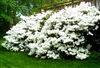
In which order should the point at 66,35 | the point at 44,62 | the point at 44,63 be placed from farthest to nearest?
the point at 66,35 → the point at 44,62 → the point at 44,63

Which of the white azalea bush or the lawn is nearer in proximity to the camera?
the lawn

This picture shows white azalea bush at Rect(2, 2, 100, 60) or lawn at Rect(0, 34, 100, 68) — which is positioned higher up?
white azalea bush at Rect(2, 2, 100, 60)

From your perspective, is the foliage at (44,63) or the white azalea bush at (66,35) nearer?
the foliage at (44,63)

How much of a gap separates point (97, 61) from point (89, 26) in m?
1.78

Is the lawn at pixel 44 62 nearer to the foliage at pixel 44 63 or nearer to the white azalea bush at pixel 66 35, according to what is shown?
the foliage at pixel 44 63

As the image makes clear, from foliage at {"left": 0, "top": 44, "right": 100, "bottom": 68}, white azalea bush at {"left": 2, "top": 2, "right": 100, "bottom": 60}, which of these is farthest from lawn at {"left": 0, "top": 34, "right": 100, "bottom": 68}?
white azalea bush at {"left": 2, "top": 2, "right": 100, "bottom": 60}

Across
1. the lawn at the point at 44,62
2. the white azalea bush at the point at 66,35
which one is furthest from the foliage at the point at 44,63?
the white azalea bush at the point at 66,35

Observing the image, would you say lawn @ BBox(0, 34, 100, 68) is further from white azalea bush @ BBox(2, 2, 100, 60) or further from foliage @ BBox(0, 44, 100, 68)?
white azalea bush @ BBox(2, 2, 100, 60)

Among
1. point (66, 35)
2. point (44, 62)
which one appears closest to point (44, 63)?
point (44, 62)

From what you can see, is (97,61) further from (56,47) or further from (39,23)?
(39,23)

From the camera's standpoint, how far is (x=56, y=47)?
436 inches

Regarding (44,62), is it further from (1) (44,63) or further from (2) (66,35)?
(2) (66,35)

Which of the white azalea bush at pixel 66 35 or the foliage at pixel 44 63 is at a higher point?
the white azalea bush at pixel 66 35

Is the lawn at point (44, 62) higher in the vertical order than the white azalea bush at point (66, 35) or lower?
lower
